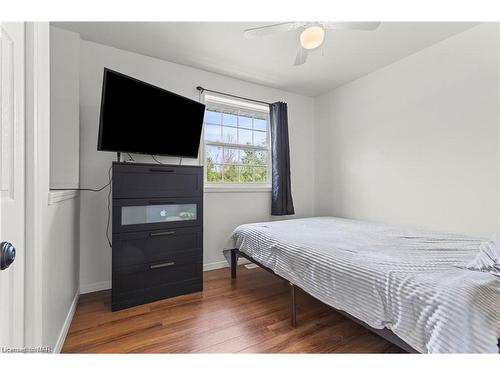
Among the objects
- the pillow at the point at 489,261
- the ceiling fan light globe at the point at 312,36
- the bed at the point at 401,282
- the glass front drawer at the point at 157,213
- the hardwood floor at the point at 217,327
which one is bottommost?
the hardwood floor at the point at 217,327

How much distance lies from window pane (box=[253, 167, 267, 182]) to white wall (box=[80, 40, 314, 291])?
0.23 meters

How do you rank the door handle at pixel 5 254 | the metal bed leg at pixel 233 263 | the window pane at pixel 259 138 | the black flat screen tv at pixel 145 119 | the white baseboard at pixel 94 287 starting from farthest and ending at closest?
1. the window pane at pixel 259 138
2. the metal bed leg at pixel 233 263
3. the white baseboard at pixel 94 287
4. the black flat screen tv at pixel 145 119
5. the door handle at pixel 5 254

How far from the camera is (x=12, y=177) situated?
742 millimetres

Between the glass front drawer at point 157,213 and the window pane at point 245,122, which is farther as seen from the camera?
the window pane at point 245,122

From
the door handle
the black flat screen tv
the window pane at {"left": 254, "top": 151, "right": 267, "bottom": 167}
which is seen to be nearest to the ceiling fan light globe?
the black flat screen tv

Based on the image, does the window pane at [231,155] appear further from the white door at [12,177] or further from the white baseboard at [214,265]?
the white door at [12,177]

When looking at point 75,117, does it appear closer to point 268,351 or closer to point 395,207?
point 268,351

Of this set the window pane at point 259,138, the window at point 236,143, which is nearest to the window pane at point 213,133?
the window at point 236,143

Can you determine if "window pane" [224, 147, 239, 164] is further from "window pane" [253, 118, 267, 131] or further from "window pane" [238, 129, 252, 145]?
"window pane" [253, 118, 267, 131]

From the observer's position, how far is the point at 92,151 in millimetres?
2184

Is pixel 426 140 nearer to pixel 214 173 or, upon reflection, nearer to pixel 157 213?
pixel 214 173

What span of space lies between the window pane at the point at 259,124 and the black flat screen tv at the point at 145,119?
3.54ft

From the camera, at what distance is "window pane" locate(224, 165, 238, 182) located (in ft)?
9.82

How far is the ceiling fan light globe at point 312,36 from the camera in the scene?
1.52 metres
